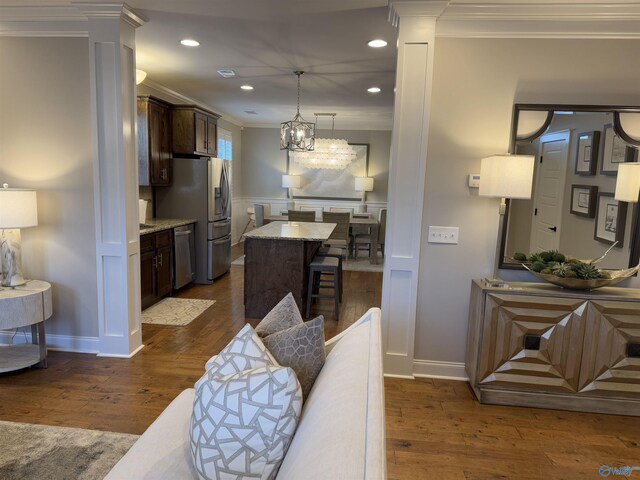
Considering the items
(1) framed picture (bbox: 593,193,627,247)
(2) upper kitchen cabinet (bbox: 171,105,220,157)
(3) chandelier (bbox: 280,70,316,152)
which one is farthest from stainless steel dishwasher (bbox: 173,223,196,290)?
(1) framed picture (bbox: 593,193,627,247)

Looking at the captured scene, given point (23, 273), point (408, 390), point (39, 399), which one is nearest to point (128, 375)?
point (39, 399)

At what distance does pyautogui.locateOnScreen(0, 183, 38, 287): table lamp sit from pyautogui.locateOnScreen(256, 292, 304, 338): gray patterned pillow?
2.27 meters

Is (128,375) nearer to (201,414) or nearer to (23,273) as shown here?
(23,273)

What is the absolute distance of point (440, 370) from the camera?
10.7 ft

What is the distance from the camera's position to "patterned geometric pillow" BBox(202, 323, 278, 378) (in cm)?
147

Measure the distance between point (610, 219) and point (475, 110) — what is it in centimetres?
122

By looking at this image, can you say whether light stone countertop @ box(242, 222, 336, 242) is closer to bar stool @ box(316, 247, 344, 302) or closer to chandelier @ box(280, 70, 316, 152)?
bar stool @ box(316, 247, 344, 302)

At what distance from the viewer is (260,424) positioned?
1.27 meters

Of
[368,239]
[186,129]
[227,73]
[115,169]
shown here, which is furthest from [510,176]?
[368,239]

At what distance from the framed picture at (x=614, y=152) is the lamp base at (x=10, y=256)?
427cm

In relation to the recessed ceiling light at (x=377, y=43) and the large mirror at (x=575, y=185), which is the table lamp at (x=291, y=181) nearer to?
the recessed ceiling light at (x=377, y=43)

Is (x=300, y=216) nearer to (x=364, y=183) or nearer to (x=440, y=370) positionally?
(x=364, y=183)

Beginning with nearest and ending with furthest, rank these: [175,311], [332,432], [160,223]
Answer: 1. [332,432]
2. [175,311]
3. [160,223]

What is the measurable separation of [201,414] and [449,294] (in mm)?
2271
